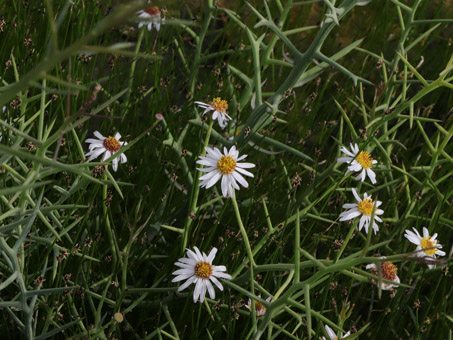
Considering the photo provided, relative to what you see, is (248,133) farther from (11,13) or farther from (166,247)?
(11,13)

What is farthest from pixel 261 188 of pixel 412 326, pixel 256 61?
pixel 412 326

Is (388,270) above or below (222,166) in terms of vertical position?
below

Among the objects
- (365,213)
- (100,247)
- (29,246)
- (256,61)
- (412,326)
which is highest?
(256,61)

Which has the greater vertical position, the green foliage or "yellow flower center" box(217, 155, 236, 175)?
"yellow flower center" box(217, 155, 236, 175)

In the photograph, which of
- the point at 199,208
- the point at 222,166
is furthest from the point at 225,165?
the point at 199,208

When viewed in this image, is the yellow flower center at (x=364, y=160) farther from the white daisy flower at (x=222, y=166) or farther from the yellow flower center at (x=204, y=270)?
the yellow flower center at (x=204, y=270)

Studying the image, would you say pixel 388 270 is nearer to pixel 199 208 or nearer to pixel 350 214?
pixel 350 214

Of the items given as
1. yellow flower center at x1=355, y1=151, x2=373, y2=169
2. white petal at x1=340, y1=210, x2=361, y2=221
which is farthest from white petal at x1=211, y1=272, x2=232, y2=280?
yellow flower center at x1=355, y1=151, x2=373, y2=169

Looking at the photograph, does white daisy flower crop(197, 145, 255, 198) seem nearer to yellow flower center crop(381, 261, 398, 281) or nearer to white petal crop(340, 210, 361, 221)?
white petal crop(340, 210, 361, 221)
